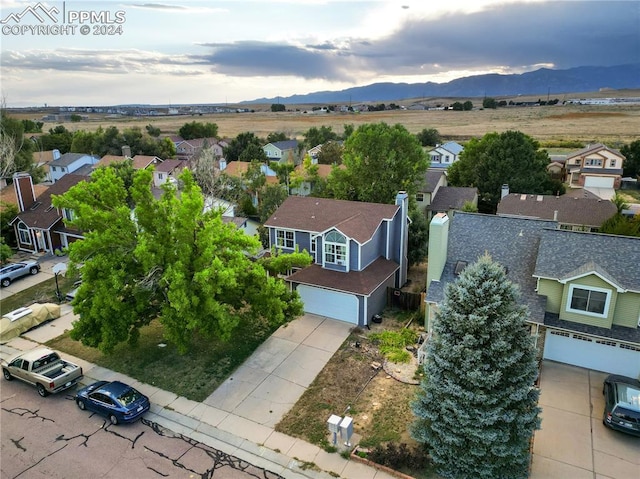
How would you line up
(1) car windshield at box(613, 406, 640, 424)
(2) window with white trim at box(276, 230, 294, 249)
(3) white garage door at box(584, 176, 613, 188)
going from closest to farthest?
(1) car windshield at box(613, 406, 640, 424), (2) window with white trim at box(276, 230, 294, 249), (3) white garage door at box(584, 176, 613, 188)

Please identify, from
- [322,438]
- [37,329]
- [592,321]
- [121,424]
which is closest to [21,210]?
[37,329]

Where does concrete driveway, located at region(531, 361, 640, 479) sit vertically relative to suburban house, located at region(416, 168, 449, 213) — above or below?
below

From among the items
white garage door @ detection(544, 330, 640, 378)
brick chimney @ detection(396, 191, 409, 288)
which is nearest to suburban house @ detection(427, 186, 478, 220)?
brick chimney @ detection(396, 191, 409, 288)

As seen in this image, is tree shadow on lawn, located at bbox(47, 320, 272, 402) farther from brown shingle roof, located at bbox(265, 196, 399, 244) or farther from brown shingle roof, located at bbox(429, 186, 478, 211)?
brown shingle roof, located at bbox(429, 186, 478, 211)

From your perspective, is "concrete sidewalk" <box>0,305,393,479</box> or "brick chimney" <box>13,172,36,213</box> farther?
"brick chimney" <box>13,172,36,213</box>

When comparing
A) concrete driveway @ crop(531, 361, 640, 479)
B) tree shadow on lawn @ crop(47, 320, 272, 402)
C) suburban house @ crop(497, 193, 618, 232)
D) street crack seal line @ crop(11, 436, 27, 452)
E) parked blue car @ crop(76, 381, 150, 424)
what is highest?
suburban house @ crop(497, 193, 618, 232)

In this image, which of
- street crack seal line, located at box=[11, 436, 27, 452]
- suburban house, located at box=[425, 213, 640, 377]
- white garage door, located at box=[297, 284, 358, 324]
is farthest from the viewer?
white garage door, located at box=[297, 284, 358, 324]

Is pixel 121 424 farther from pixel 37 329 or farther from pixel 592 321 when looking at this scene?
pixel 592 321

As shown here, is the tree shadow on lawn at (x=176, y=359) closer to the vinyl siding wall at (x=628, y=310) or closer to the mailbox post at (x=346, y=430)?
the mailbox post at (x=346, y=430)
